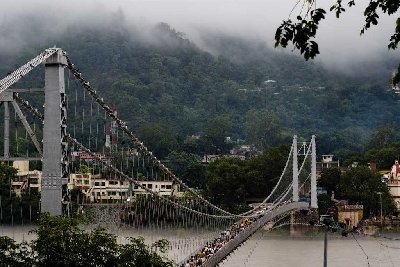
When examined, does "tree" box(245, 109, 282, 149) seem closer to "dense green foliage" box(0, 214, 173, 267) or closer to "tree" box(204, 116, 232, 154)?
"tree" box(204, 116, 232, 154)

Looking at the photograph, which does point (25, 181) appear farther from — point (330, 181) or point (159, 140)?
point (159, 140)

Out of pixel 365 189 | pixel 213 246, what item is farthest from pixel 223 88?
pixel 213 246

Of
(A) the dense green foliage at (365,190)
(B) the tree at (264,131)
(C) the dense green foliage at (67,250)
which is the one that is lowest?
(C) the dense green foliage at (67,250)

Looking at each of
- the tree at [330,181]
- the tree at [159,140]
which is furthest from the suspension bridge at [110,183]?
the tree at [159,140]

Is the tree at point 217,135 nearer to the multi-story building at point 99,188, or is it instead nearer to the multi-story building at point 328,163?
the multi-story building at point 328,163

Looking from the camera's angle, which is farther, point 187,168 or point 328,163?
point 328,163

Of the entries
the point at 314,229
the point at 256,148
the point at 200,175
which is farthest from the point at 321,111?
the point at 314,229
